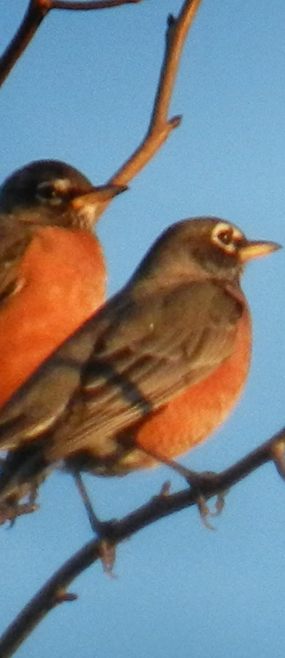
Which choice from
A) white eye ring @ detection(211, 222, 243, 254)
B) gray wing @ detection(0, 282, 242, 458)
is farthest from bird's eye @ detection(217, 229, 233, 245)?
gray wing @ detection(0, 282, 242, 458)

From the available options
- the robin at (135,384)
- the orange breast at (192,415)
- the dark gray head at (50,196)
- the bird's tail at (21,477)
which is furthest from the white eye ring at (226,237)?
the bird's tail at (21,477)

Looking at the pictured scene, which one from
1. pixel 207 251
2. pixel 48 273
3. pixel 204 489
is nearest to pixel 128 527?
pixel 204 489

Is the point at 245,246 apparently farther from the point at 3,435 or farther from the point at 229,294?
the point at 3,435

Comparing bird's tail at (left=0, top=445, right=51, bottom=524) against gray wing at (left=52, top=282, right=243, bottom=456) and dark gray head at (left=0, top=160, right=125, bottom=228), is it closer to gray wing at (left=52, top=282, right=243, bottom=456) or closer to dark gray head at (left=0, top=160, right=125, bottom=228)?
gray wing at (left=52, top=282, right=243, bottom=456)

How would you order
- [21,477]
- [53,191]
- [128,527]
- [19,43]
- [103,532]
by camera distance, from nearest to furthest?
1. [19,43]
2. [128,527]
3. [21,477]
4. [103,532]
5. [53,191]

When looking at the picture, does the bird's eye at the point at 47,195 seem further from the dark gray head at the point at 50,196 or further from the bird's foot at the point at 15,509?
the bird's foot at the point at 15,509

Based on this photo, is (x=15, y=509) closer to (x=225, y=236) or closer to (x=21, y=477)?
(x=21, y=477)

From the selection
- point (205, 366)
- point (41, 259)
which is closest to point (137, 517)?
point (205, 366)
